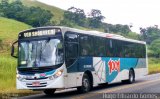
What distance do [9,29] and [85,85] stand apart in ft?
237

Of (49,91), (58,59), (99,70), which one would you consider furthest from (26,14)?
(58,59)

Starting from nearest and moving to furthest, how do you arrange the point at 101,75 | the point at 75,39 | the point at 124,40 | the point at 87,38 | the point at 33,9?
the point at 75,39, the point at 87,38, the point at 101,75, the point at 124,40, the point at 33,9

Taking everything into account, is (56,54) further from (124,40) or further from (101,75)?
(124,40)

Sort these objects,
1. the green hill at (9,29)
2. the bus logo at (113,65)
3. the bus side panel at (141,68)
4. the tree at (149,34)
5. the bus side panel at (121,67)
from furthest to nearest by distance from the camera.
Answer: the tree at (149,34), the green hill at (9,29), the bus side panel at (141,68), the bus logo at (113,65), the bus side panel at (121,67)

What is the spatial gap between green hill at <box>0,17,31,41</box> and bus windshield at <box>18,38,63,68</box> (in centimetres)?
5953

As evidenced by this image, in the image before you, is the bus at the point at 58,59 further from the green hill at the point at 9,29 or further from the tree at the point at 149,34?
the tree at the point at 149,34

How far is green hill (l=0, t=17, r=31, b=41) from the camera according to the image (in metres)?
78.3

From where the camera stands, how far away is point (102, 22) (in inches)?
5650

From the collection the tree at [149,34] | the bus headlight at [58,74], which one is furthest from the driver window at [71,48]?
the tree at [149,34]

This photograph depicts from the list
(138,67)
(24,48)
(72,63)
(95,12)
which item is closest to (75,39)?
(72,63)

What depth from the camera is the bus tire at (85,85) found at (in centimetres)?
1850

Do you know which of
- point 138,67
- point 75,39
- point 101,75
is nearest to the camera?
point 75,39

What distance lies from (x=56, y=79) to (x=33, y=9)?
96815 mm

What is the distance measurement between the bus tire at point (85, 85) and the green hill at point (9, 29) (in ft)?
191
